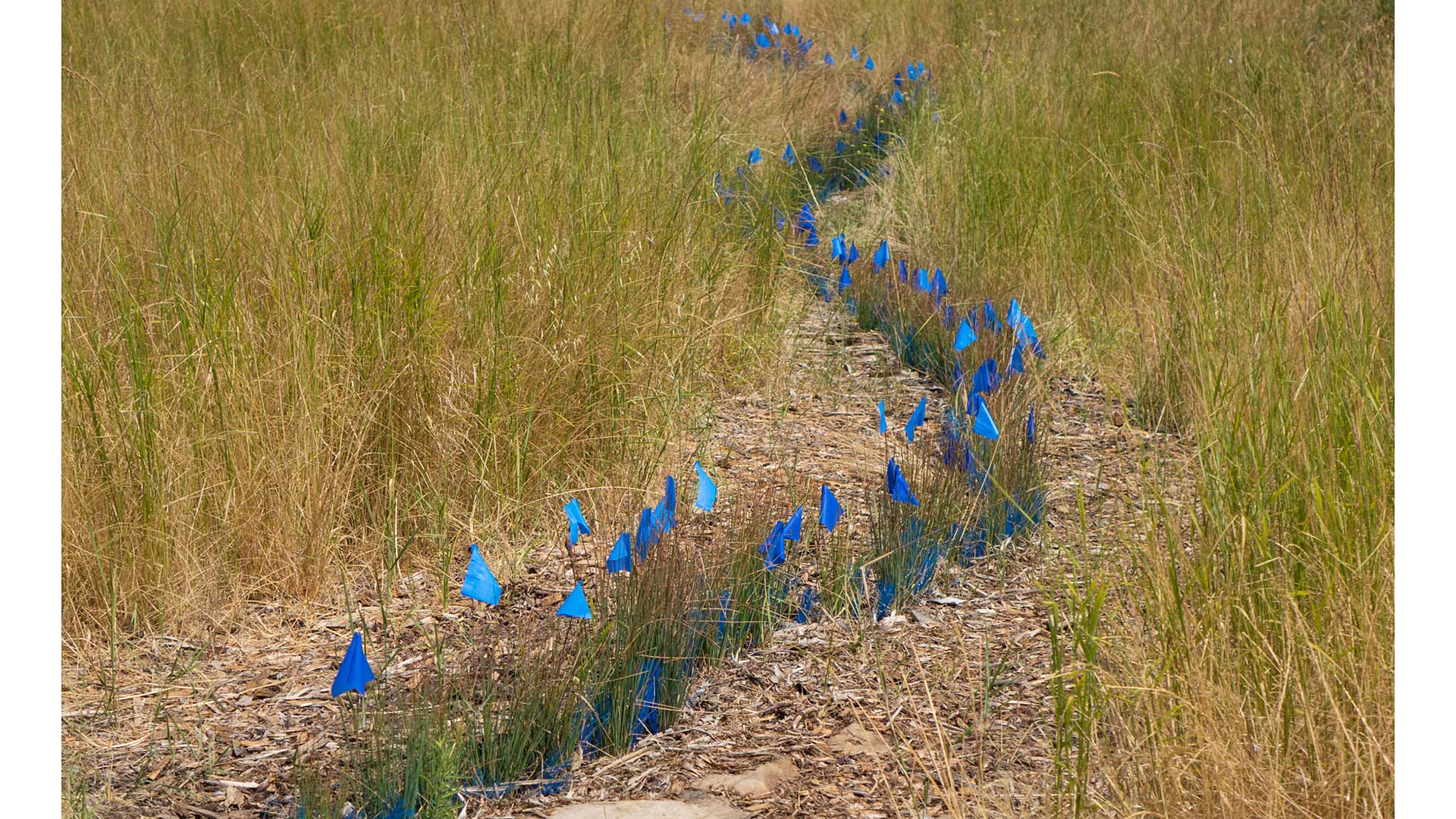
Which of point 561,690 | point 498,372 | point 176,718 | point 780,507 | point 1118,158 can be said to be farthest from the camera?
point 1118,158

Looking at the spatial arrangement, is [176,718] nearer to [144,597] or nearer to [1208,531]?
[144,597]

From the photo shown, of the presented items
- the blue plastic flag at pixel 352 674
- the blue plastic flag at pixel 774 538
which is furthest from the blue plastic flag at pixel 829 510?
the blue plastic flag at pixel 352 674

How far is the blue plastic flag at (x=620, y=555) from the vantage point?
2119 millimetres

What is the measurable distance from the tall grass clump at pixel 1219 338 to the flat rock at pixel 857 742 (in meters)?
0.32

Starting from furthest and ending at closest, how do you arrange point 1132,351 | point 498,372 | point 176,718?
point 1132,351, point 498,372, point 176,718

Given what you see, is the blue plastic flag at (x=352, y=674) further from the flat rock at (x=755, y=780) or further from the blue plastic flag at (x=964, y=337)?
the blue plastic flag at (x=964, y=337)

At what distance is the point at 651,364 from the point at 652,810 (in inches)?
61.2

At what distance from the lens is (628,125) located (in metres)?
4.09

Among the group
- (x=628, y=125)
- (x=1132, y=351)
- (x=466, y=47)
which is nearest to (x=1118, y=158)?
(x=1132, y=351)

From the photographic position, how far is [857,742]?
200 cm

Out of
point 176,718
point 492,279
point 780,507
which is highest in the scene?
point 492,279

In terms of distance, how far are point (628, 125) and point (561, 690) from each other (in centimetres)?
261

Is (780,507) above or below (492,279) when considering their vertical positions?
below

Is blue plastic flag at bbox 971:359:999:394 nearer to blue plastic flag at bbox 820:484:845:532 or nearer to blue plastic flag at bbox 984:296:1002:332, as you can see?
blue plastic flag at bbox 984:296:1002:332
